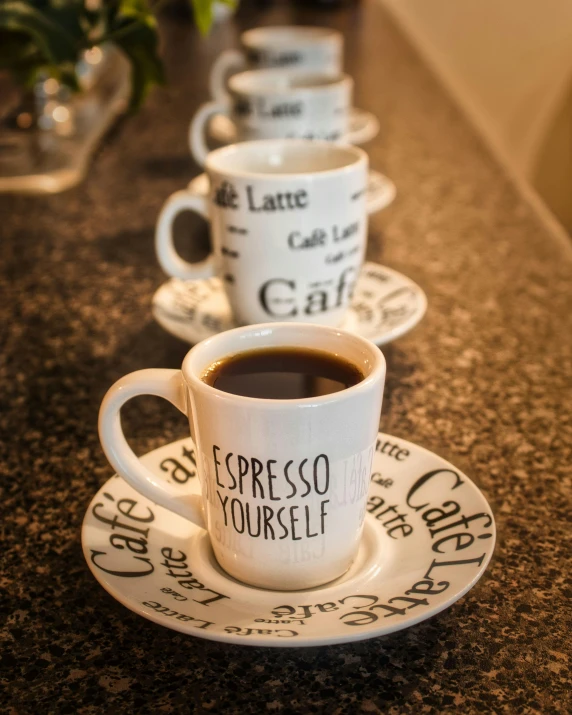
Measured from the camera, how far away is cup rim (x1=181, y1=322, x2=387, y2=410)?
44 centimetres

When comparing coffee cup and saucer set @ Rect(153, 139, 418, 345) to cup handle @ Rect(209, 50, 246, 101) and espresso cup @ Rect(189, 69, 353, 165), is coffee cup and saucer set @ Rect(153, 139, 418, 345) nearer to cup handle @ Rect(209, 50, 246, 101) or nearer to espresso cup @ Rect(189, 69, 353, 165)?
espresso cup @ Rect(189, 69, 353, 165)

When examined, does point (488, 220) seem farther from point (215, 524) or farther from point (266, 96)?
point (215, 524)

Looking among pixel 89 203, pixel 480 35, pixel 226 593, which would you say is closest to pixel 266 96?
pixel 89 203

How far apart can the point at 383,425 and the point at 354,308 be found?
187 millimetres

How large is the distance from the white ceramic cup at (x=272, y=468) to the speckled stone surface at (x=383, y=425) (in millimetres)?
53

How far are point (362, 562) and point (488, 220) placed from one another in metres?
0.73

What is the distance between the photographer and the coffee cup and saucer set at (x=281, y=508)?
443 mm

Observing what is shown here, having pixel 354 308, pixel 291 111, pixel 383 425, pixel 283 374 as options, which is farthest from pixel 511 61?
pixel 283 374

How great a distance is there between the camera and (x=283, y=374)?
20.5 inches

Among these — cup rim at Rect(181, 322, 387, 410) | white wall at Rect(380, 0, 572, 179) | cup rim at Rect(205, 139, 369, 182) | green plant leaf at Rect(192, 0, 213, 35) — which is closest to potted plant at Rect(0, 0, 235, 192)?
green plant leaf at Rect(192, 0, 213, 35)

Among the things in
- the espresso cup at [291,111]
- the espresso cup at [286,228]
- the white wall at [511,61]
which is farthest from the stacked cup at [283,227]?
the white wall at [511,61]

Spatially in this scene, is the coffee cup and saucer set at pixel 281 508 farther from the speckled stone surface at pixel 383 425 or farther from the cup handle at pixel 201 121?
the cup handle at pixel 201 121

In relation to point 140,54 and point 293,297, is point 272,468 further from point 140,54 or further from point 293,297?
point 140,54

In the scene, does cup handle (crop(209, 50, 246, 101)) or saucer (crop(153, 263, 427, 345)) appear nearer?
saucer (crop(153, 263, 427, 345))
